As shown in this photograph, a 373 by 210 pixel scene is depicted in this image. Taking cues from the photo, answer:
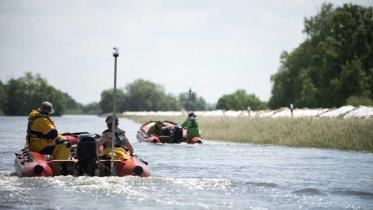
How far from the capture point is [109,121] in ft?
58.2

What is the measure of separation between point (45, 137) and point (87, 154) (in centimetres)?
153

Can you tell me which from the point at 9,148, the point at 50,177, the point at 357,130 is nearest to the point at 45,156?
the point at 50,177

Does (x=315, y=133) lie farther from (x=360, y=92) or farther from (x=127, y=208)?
(x=360, y=92)

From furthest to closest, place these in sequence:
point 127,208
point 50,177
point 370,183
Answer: point 370,183, point 50,177, point 127,208

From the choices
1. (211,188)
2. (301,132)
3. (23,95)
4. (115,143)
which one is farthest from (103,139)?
(23,95)

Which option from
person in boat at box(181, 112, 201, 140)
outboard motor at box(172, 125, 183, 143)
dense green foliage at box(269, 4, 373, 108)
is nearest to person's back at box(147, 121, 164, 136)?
outboard motor at box(172, 125, 183, 143)

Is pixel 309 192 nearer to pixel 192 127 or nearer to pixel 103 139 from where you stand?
pixel 103 139

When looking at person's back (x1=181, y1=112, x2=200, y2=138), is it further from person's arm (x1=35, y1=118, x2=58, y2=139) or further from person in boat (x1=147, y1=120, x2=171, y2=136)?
person's arm (x1=35, y1=118, x2=58, y2=139)

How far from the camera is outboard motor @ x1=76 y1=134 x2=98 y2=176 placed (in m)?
17.1

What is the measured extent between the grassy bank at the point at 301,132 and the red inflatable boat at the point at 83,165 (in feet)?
49.5

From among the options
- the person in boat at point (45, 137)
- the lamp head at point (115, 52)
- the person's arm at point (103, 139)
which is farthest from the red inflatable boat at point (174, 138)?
the lamp head at point (115, 52)

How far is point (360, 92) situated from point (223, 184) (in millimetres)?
55919

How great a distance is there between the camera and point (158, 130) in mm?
38969

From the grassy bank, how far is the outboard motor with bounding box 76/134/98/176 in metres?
15.7
